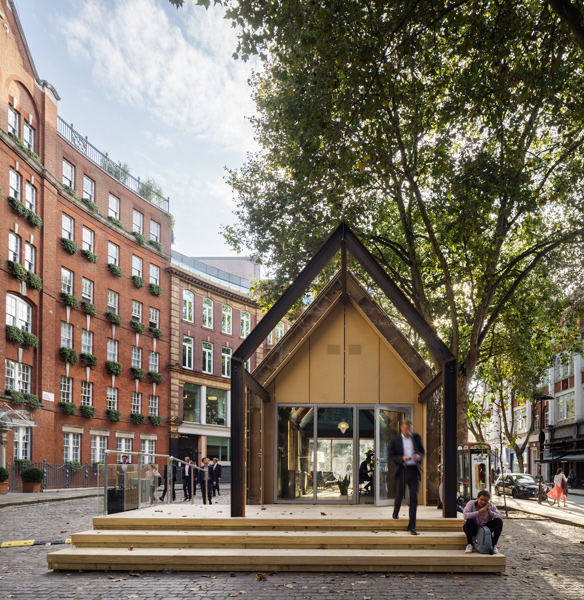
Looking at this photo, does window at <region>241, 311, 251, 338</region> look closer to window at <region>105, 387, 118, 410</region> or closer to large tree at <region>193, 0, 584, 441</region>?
window at <region>105, 387, 118, 410</region>

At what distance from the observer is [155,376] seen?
4519cm

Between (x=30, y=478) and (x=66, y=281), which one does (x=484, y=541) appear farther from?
(x=66, y=281)

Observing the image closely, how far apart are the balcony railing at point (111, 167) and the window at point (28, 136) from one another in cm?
284

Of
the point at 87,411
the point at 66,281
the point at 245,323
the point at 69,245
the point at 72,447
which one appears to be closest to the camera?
the point at 72,447

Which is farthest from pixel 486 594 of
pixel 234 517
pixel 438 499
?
pixel 438 499

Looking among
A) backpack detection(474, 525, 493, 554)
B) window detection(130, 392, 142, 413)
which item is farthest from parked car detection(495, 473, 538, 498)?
backpack detection(474, 525, 493, 554)

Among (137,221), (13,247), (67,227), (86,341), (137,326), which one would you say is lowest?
(86,341)

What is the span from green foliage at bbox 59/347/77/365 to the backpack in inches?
1134

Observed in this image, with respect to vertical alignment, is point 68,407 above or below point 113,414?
above

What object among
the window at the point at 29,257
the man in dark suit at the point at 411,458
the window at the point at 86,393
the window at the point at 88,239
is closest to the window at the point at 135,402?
the window at the point at 86,393

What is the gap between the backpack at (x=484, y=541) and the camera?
1091cm

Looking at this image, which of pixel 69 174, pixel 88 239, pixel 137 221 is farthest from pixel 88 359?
pixel 137 221

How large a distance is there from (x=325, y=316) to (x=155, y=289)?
99.8 feet

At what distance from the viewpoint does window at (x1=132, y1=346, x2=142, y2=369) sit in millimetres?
43812
